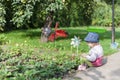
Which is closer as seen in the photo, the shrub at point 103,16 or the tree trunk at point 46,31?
the tree trunk at point 46,31

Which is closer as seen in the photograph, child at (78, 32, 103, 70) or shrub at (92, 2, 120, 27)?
child at (78, 32, 103, 70)

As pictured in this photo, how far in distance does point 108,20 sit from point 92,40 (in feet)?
49.7

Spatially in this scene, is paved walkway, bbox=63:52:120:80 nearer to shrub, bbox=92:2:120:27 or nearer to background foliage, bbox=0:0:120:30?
background foliage, bbox=0:0:120:30

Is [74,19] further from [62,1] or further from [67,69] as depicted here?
[67,69]

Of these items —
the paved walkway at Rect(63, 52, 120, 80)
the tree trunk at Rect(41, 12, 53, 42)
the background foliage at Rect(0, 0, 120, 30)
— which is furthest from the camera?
the tree trunk at Rect(41, 12, 53, 42)

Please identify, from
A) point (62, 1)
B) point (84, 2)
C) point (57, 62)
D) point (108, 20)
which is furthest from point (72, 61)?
point (108, 20)

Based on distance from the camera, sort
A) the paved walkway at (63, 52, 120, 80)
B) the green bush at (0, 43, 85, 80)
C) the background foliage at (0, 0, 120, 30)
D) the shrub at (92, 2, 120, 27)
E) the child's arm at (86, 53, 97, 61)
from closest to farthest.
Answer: the green bush at (0, 43, 85, 80) < the paved walkway at (63, 52, 120, 80) < the child's arm at (86, 53, 97, 61) < the background foliage at (0, 0, 120, 30) < the shrub at (92, 2, 120, 27)

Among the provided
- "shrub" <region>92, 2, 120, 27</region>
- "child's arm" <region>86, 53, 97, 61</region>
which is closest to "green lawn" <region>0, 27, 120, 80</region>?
"child's arm" <region>86, 53, 97, 61</region>

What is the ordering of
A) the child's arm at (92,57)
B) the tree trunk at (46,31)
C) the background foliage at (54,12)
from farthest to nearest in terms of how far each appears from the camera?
the tree trunk at (46,31) → the background foliage at (54,12) → the child's arm at (92,57)

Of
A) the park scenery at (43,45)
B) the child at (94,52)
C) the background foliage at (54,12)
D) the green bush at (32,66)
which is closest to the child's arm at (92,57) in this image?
the child at (94,52)

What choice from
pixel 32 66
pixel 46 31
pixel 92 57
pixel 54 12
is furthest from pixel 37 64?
pixel 54 12

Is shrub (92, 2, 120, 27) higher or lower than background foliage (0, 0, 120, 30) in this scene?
lower

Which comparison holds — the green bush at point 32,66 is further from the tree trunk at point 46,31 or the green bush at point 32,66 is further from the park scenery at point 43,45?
the tree trunk at point 46,31

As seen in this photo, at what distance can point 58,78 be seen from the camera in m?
6.91
